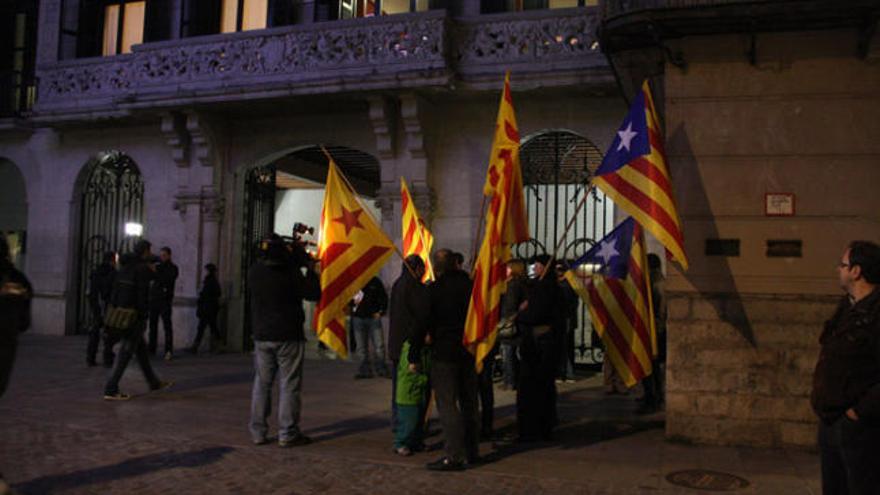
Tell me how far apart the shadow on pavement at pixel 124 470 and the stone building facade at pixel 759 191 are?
14.9 feet

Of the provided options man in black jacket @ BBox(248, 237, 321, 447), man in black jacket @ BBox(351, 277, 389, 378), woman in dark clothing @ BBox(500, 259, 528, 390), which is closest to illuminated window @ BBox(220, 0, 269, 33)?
man in black jacket @ BBox(351, 277, 389, 378)

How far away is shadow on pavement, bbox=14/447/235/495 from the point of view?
6.16m

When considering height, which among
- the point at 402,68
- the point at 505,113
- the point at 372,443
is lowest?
the point at 372,443

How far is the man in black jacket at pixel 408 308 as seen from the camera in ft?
23.1

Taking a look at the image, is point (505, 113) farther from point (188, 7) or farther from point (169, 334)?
point (188, 7)

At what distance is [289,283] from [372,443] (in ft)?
5.84

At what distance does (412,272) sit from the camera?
7703 mm

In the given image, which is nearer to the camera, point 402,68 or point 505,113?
point 505,113

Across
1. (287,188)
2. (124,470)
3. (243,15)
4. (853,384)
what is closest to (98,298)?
(243,15)

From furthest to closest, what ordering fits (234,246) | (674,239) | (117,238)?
(117,238)
(234,246)
(674,239)

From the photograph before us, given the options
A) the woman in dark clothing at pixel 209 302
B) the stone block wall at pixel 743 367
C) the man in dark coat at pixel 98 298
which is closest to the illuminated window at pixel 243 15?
the woman in dark clothing at pixel 209 302

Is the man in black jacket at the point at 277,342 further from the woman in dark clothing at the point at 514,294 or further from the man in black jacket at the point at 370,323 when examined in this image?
the man in black jacket at the point at 370,323

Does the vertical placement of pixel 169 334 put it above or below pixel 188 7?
below

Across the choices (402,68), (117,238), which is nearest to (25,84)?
(117,238)
